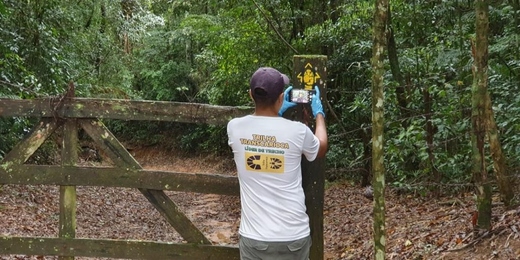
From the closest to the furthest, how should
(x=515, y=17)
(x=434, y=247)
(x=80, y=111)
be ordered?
(x=80, y=111) < (x=434, y=247) < (x=515, y=17)

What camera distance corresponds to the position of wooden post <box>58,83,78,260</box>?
168 inches

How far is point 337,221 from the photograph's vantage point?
945 cm

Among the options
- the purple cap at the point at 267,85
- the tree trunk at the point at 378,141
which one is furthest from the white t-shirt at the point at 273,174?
the tree trunk at the point at 378,141

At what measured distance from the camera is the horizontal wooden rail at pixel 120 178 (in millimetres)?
4105

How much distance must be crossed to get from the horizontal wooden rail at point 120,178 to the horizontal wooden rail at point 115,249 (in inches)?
17.3

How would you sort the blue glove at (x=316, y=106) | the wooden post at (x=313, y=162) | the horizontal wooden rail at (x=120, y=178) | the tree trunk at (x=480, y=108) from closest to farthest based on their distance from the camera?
the blue glove at (x=316, y=106)
the wooden post at (x=313, y=162)
the horizontal wooden rail at (x=120, y=178)
the tree trunk at (x=480, y=108)

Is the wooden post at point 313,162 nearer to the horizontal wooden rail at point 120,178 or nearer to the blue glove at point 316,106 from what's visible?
the blue glove at point 316,106

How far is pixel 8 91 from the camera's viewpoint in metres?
10.4

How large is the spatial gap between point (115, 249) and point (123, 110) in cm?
108

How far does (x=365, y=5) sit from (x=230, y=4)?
4.84 m

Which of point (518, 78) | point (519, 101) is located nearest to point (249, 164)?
point (519, 101)

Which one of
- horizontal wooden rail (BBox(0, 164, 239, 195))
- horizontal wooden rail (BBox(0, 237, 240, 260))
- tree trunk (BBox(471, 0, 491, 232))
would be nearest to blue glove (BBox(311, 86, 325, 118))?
horizontal wooden rail (BBox(0, 164, 239, 195))

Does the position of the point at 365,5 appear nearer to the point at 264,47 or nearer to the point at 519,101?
the point at 264,47

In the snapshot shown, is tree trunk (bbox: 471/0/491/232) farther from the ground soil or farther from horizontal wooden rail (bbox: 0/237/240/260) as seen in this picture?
horizontal wooden rail (bbox: 0/237/240/260)
